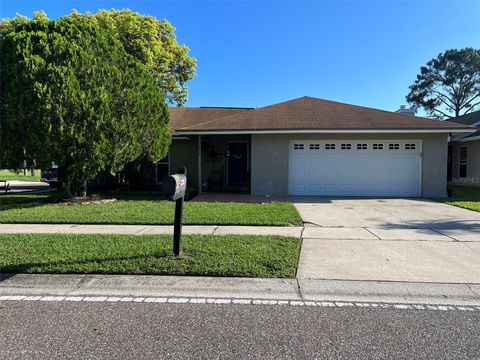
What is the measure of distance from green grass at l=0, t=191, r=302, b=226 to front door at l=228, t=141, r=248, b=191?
642 centimetres

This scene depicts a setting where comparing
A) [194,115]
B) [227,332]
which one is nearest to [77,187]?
[194,115]

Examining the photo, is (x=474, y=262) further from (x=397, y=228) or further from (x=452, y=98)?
(x=452, y=98)

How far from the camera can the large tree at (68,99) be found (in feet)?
34.5

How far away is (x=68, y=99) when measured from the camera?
10727 mm

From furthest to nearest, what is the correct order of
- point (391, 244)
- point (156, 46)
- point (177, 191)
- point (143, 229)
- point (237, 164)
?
point (156, 46)
point (237, 164)
point (143, 229)
point (391, 244)
point (177, 191)

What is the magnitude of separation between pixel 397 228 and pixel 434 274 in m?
3.38

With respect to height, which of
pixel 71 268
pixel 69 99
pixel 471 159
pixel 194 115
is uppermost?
pixel 194 115

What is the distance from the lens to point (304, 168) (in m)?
15.6

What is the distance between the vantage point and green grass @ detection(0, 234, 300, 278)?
5.35 meters

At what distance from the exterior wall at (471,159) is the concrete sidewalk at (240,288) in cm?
1763

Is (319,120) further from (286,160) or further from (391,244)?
(391,244)

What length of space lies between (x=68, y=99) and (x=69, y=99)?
5cm

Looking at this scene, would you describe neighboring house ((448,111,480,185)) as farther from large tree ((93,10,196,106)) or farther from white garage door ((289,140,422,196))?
large tree ((93,10,196,106))

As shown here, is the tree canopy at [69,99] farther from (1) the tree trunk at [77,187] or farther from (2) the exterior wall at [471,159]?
(2) the exterior wall at [471,159]
